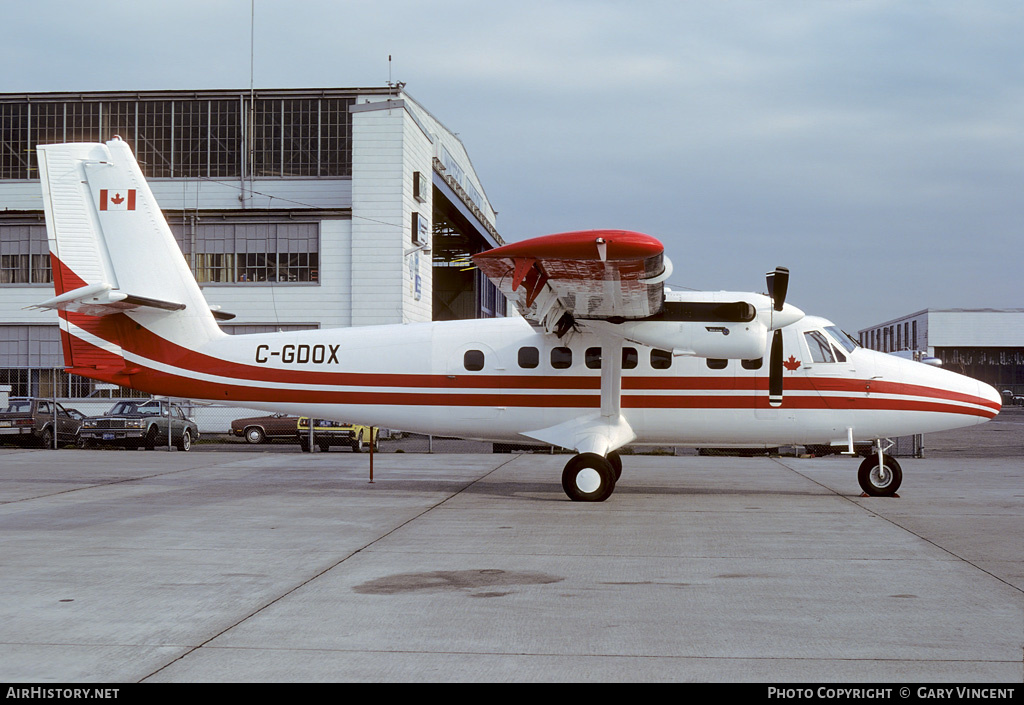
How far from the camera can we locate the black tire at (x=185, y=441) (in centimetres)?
2749

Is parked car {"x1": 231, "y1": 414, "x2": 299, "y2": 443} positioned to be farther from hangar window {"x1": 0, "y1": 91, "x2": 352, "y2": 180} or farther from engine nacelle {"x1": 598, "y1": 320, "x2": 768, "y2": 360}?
engine nacelle {"x1": 598, "y1": 320, "x2": 768, "y2": 360}

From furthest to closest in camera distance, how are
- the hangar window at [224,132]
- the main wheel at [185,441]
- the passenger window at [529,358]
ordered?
the hangar window at [224,132] < the main wheel at [185,441] < the passenger window at [529,358]

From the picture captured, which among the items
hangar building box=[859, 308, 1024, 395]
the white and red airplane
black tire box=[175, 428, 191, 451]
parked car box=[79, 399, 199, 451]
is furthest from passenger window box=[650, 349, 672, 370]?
hangar building box=[859, 308, 1024, 395]

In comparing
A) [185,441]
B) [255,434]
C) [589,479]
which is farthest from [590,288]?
[255,434]

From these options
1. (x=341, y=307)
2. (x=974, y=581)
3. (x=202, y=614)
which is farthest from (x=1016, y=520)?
(x=341, y=307)

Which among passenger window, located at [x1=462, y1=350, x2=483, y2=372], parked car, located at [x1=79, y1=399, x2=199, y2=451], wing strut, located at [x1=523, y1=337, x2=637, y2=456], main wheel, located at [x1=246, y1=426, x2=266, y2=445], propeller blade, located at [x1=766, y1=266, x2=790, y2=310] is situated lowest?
main wheel, located at [x1=246, y1=426, x2=266, y2=445]

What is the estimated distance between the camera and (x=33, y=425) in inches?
1065

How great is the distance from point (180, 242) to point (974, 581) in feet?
120

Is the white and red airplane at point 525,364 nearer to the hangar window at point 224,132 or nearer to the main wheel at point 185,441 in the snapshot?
the main wheel at point 185,441

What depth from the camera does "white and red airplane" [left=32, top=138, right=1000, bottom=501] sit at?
12906mm

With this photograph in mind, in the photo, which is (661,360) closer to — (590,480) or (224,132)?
(590,480)

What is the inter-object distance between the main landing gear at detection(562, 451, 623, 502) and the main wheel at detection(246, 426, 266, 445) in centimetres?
1982

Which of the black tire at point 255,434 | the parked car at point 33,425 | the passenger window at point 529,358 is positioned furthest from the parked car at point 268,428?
the passenger window at point 529,358

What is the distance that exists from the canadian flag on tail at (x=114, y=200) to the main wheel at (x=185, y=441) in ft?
46.3
